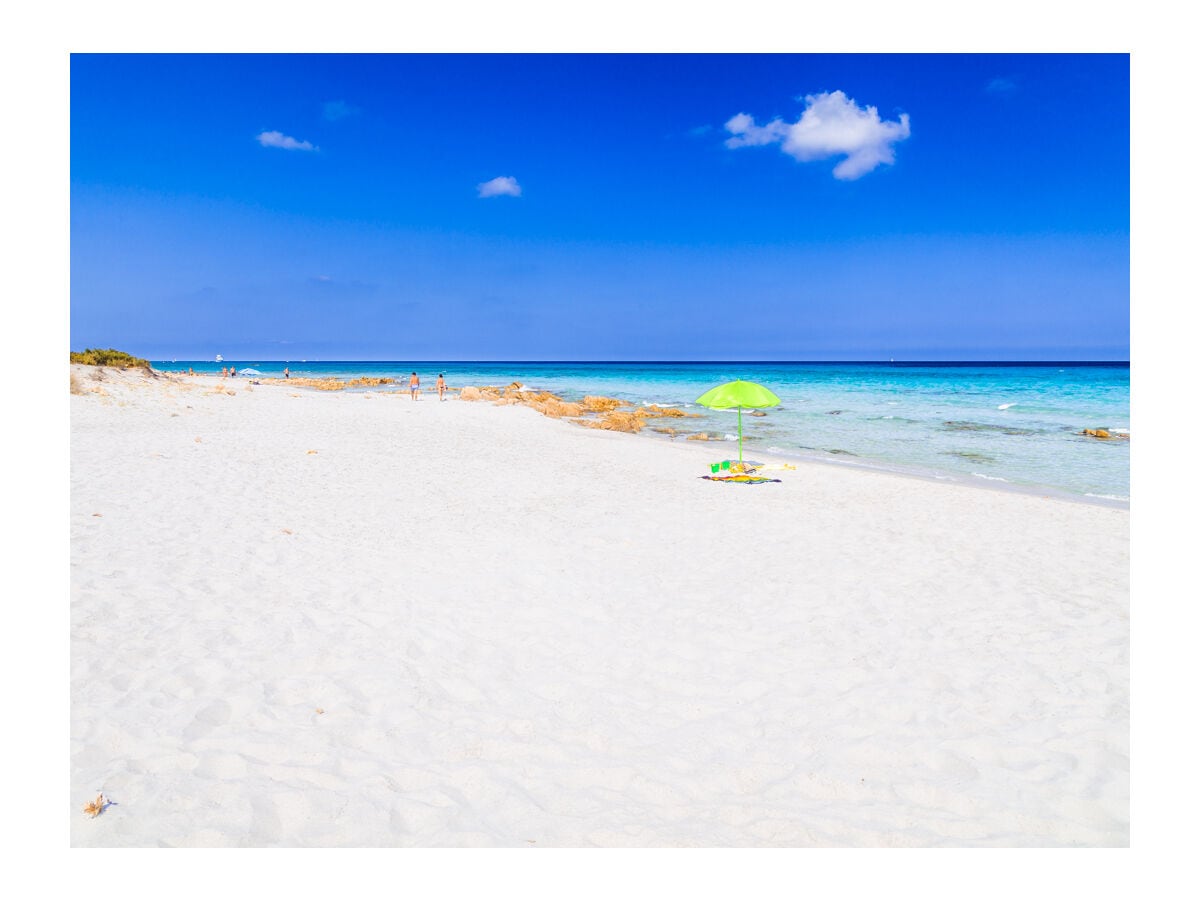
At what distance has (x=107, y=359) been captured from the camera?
2552cm

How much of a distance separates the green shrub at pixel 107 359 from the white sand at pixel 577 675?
20.2 m

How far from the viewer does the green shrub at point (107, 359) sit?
79.4 ft

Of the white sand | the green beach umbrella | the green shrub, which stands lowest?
the white sand

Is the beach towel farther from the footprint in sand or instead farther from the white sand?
the footprint in sand

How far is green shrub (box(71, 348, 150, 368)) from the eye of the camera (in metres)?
24.2

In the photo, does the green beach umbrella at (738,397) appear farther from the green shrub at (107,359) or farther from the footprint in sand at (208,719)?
the green shrub at (107,359)

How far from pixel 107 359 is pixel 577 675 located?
29630 millimetres

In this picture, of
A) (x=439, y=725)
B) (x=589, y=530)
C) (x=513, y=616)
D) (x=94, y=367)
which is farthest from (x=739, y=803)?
(x=94, y=367)

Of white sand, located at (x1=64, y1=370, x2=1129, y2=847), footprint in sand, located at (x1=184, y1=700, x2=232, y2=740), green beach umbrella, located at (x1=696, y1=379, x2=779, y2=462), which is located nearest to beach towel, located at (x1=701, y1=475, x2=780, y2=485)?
green beach umbrella, located at (x1=696, y1=379, x2=779, y2=462)

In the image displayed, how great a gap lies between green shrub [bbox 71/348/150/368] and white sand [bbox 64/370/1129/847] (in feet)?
66.1

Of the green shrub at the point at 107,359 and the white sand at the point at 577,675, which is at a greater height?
the green shrub at the point at 107,359

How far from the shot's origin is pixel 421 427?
20734 millimetres

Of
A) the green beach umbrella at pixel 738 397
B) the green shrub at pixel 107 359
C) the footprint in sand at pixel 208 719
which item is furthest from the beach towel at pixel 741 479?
the green shrub at pixel 107 359

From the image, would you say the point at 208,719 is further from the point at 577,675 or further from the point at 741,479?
the point at 741,479
